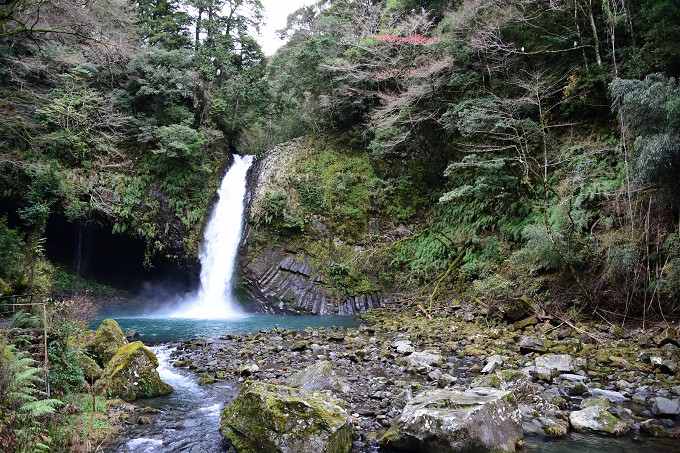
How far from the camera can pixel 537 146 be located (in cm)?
1280

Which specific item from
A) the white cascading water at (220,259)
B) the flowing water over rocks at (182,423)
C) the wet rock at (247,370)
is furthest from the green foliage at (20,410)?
the white cascading water at (220,259)

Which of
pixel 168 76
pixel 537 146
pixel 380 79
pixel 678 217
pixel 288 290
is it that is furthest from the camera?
pixel 168 76

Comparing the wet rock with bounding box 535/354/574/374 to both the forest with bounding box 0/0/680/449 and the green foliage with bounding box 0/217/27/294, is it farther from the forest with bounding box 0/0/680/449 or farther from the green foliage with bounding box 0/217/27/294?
the green foliage with bounding box 0/217/27/294

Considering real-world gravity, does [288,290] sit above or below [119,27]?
below

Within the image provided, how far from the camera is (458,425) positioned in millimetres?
3732

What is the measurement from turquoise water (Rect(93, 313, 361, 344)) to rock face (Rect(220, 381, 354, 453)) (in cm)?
664

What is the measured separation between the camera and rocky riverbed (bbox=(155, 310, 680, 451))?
15.0ft

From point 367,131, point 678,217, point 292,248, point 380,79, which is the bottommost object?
point 292,248

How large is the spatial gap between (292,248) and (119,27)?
11432 mm

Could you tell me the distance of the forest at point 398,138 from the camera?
8.91 m

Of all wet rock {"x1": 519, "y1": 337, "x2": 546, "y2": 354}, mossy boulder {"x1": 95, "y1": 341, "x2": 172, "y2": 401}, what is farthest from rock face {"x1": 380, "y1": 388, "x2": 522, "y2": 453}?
mossy boulder {"x1": 95, "y1": 341, "x2": 172, "y2": 401}

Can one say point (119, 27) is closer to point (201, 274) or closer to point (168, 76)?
point (168, 76)

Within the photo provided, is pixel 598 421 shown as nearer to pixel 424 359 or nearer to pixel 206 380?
pixel 424 359

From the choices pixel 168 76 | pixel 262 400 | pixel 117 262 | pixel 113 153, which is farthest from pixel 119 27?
pixel 262 400
